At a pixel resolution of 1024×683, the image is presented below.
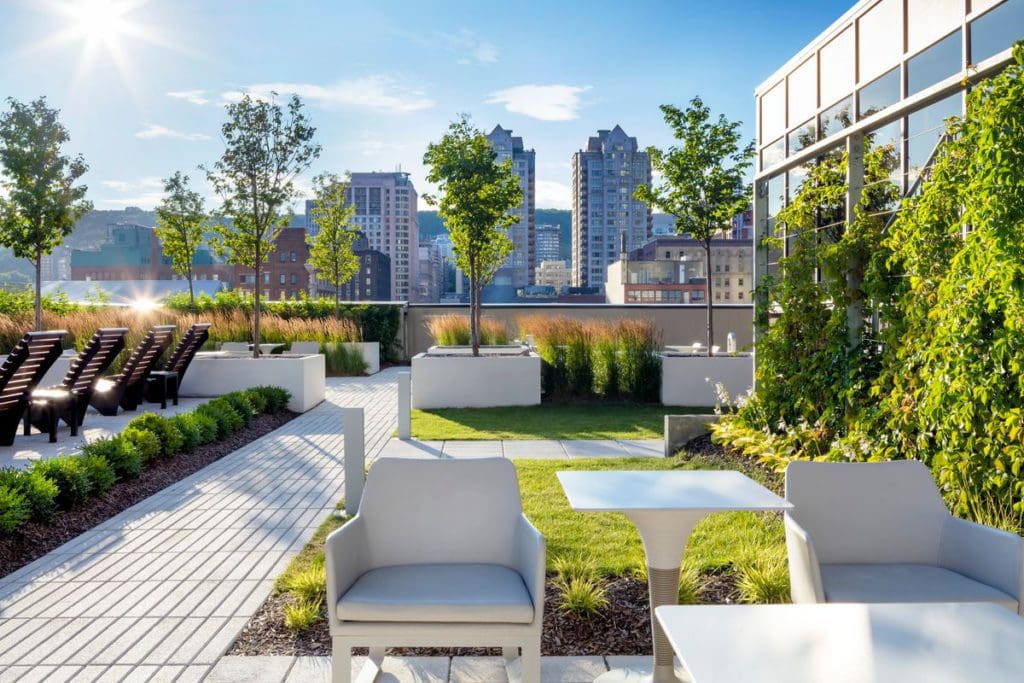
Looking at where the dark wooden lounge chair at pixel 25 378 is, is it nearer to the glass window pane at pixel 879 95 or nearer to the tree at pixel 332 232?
the glass window pane at pixel 879 95

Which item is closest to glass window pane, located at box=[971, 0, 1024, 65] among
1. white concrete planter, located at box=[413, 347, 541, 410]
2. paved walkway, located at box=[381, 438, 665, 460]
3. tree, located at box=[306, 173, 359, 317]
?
paved walkway, located at box=[381, 438, 665, 460]

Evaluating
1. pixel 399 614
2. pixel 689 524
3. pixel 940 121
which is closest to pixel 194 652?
pixel 399 614

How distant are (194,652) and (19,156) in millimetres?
12624

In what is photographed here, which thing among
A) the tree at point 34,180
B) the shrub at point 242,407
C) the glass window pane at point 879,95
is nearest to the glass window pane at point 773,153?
the glass window pane at point 879,95

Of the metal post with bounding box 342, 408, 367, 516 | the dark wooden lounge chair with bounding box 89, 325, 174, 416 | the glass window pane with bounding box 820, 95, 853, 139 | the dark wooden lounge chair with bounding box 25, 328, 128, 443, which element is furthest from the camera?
the dark wooden lounge chair with bounding box 89, 325, 174, 416

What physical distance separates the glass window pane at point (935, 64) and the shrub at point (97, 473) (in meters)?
6.27

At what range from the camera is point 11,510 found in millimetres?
4043

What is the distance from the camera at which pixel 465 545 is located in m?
2.65

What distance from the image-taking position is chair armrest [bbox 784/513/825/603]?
2316 mm

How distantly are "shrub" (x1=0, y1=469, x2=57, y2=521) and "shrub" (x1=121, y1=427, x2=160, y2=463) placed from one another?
126 cm

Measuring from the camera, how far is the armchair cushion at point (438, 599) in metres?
2.18

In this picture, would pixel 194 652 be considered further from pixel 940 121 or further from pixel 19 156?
pixel 19 156

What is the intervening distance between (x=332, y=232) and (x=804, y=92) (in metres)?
14.0

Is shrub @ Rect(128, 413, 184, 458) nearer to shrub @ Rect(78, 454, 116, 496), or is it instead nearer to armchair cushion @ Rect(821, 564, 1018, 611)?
shrub @ Rect(78, 454, 116, 496)
